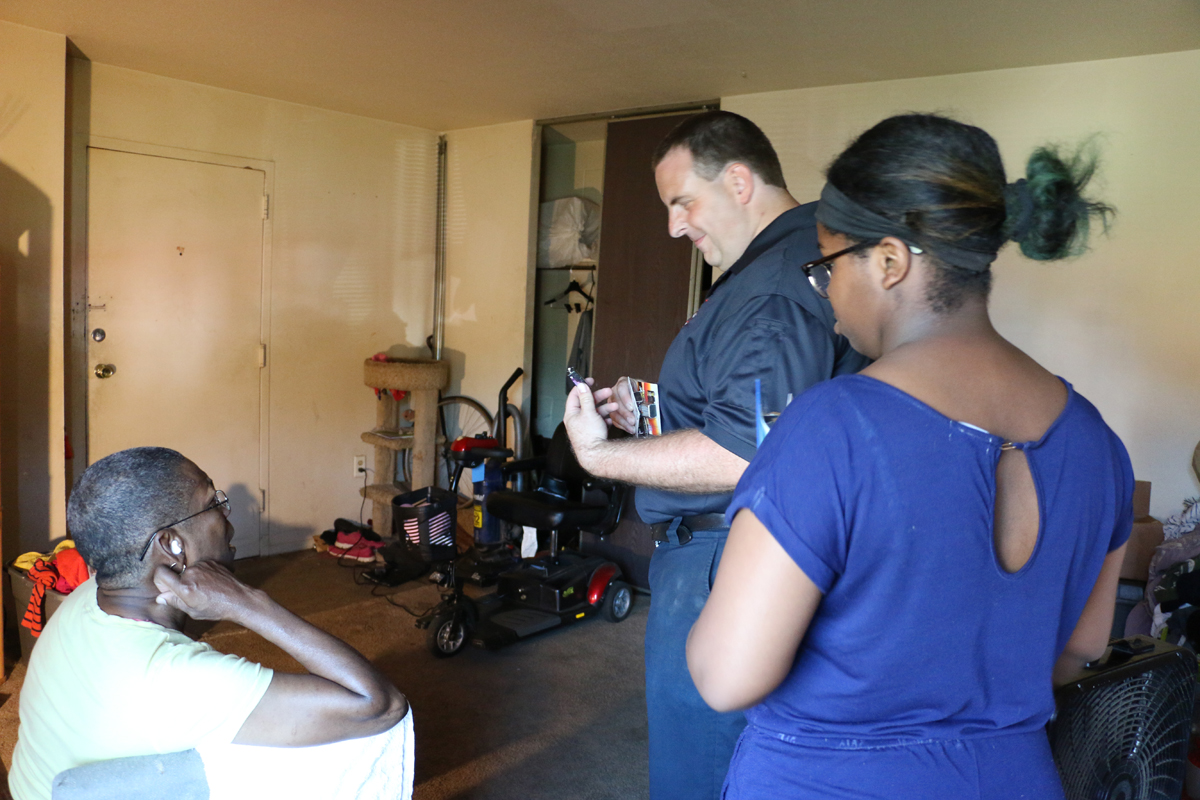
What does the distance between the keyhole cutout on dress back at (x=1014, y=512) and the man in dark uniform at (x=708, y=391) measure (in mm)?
481

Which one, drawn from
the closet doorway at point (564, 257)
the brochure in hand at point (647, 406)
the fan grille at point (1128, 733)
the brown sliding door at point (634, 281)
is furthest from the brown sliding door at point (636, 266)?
the fan grille at point (1128, 733)

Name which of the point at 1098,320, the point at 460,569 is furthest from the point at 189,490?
the point at 1098,320

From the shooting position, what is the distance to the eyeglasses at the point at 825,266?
857 millimetres

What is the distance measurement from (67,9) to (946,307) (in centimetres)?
350

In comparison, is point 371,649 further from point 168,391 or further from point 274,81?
point 274,81

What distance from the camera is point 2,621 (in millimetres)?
3000

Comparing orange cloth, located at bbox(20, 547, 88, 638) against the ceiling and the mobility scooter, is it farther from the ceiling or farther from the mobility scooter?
the ceiling

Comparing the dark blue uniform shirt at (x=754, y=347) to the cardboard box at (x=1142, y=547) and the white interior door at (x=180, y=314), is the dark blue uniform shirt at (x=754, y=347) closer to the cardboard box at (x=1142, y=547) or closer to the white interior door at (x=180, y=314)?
the cardboard box at (x=1142, y=547)

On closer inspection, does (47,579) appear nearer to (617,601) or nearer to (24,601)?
(24,601)

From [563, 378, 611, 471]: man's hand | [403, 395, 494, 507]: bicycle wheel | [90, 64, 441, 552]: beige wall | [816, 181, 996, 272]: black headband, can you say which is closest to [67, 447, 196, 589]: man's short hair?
[563, 378, 611, 471]: man's hand

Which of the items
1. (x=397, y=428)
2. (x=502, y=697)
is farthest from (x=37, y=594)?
(x=397, y=428)

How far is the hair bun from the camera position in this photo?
840mm

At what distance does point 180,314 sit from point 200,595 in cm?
348

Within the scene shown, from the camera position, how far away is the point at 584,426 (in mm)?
1496
